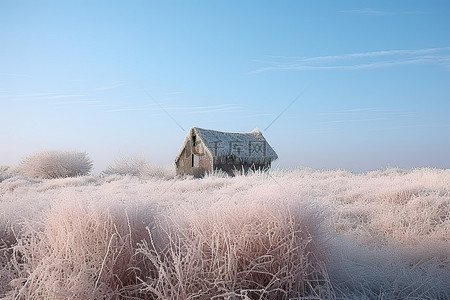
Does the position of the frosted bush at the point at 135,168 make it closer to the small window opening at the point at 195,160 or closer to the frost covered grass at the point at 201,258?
the small window opening at the point at 195,160

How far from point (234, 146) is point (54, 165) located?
8.92m

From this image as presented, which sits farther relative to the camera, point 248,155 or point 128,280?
point 248,155

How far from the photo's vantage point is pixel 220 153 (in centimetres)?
1508

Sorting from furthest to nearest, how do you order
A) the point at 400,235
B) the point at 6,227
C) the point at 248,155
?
the point at 248,155, the point at 400,235, the point at 6,227

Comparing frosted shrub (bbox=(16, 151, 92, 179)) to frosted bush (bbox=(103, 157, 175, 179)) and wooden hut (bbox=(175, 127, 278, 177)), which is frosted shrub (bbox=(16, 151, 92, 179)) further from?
wooden hut (bbox=(175, 127, 278, 177))

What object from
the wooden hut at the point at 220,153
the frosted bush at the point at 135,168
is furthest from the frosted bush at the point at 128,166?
the wooden hut at the point at 220,153

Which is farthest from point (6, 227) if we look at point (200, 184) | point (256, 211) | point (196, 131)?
point (196, 131)

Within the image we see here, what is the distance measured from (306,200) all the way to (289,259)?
0.53 m

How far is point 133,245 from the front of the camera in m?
3.26

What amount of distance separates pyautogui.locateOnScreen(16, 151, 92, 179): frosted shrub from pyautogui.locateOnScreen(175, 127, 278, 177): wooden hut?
5818 millimetres

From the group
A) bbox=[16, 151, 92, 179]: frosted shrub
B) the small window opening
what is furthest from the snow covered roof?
bbox=[16, 151, 92, 179]: frosted shrub

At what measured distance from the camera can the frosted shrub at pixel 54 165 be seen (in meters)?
19.2

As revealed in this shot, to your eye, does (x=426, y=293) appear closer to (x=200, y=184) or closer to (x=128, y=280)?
(x=128, y=280)

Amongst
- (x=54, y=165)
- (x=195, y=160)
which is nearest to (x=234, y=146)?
(x=195, y=160)
